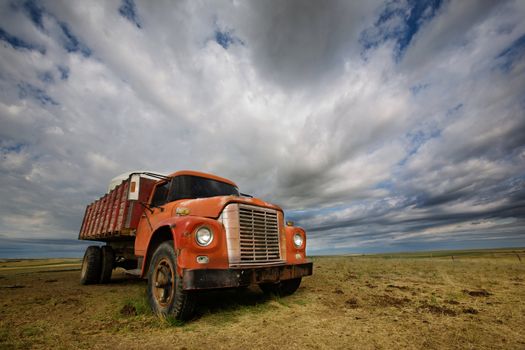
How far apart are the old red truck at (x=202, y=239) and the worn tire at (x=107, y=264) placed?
5.18 feet

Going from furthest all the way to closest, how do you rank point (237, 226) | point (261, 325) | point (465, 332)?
point (237, 226), point (261, 325), point (465, 332)

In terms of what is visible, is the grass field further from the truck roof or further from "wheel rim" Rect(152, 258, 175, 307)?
the truck roof

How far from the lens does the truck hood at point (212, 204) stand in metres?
4.65

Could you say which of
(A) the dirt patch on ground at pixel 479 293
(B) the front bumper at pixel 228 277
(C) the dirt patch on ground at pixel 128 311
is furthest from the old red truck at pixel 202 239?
(A) the dirt patch on ground at pixel 479 293

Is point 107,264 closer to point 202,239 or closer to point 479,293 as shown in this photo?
point 202,239

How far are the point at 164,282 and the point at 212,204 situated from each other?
153 cm

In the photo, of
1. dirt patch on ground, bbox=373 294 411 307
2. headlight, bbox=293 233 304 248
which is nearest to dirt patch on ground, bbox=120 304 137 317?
headlight, bbox=293 233 304 248

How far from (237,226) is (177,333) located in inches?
69.8

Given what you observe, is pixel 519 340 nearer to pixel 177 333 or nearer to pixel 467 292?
pixel 467 292

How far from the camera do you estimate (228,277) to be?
13.1 feet

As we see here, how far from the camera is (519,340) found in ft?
9.88

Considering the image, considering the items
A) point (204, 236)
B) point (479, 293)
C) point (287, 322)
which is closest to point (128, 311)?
point (204, 236)

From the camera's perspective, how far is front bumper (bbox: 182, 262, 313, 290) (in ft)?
12.3

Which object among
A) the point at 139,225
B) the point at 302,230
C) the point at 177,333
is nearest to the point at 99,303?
the point at 139,225
